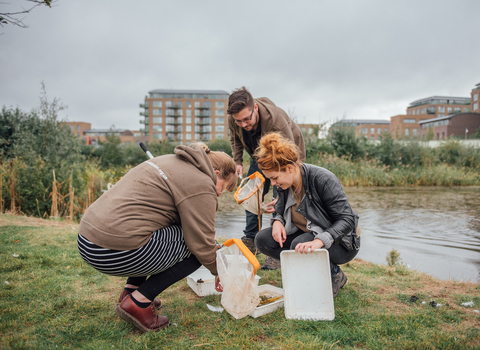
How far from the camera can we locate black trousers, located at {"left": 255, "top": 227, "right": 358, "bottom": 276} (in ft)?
7.88

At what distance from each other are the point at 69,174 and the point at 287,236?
5832 mm

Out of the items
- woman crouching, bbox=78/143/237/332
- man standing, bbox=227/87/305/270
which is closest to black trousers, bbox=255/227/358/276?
man standing, bbox=227/87/305/270

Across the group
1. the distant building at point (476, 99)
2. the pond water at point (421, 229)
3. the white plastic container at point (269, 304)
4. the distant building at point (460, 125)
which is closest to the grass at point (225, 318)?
the white plastic container at point (269, 304)

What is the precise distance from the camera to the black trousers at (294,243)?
240 centimetres

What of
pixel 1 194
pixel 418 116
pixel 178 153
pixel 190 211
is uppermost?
pixel 418 116

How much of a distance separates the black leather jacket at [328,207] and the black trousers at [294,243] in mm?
65

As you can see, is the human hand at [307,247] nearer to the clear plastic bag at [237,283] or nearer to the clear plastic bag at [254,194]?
the clear plastic bag at [237,283]

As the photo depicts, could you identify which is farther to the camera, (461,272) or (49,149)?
(49,149)

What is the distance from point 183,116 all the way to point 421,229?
2651 inches

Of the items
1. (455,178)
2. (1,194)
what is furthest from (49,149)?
(455,178)

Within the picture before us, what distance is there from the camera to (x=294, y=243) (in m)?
2.42

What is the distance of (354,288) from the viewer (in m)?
2.71

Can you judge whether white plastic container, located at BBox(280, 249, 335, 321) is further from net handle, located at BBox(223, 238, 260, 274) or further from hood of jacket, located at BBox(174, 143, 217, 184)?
hood of jacket, located at BBox(174, 143, 217, 184)

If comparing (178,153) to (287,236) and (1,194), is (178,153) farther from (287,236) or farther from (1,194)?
(1,194)
